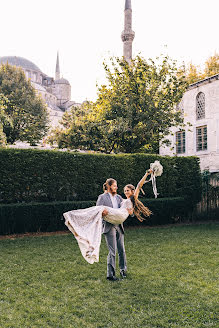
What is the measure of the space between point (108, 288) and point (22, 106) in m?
38.9

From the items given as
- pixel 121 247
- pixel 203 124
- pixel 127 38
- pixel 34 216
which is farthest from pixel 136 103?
pixel 127 38

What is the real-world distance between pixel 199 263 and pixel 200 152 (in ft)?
59.3

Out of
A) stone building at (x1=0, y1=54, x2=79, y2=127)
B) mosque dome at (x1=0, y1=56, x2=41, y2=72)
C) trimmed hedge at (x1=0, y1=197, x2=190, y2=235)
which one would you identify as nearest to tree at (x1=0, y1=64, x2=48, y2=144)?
trimmed hedge at (x1=0, y1=197, x2=190, y2=235)

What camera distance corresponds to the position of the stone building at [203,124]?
944 inches

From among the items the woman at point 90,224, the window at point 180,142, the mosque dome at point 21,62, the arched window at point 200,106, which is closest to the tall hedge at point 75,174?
the woman at point 90,224

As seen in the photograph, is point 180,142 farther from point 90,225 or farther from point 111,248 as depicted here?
point 90,225

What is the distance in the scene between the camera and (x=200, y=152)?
25031mm

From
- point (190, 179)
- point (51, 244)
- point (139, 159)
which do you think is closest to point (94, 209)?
point (51, 244)

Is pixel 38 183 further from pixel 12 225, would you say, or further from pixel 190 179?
pixel 190 179

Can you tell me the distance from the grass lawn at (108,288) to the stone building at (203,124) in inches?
588

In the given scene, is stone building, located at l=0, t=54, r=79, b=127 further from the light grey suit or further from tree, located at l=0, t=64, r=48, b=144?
the light grey suit

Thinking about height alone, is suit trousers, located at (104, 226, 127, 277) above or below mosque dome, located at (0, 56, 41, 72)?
below

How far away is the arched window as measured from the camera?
25234 millimetres

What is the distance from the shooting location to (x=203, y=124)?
24891mm
